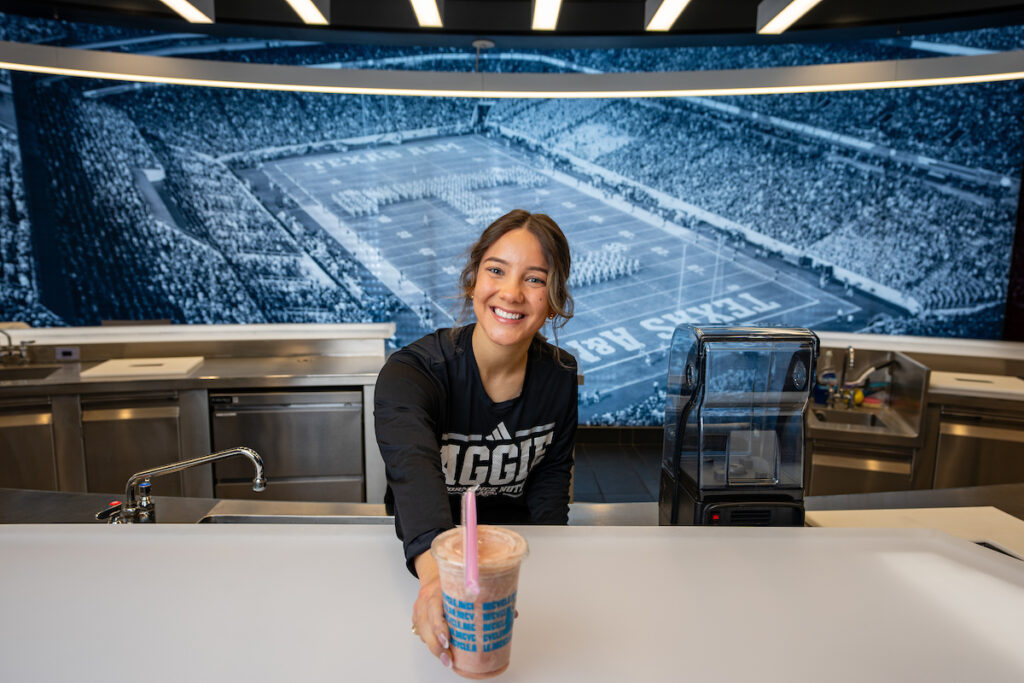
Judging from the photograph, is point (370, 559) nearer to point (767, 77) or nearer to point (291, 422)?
point (767, 77)

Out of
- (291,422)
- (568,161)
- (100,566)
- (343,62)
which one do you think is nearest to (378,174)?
(343,62)

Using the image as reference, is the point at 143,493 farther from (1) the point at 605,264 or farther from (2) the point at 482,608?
(1) the point at 605,264

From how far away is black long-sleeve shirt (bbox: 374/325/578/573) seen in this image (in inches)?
49.1

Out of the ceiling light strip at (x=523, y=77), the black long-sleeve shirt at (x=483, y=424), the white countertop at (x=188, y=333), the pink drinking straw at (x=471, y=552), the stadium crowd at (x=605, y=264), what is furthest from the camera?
the stadium crowd at (x=605, y=264)

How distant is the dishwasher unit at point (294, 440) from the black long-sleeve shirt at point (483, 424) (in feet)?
6.18

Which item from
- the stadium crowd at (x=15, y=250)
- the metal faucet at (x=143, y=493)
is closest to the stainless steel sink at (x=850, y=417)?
A: the metal faucet at (x=143, y=493)

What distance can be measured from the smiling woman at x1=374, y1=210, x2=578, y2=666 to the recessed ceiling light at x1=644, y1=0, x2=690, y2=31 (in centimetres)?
71

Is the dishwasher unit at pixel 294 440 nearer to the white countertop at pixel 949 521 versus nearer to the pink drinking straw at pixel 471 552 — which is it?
the white countertop at pixel 949 521

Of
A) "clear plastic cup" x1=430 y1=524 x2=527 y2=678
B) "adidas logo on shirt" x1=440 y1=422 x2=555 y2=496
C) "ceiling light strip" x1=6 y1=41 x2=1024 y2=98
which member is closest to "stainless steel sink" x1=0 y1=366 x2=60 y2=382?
"ceiling light strip" x1=6 y1=41 x2=1024 y2=98

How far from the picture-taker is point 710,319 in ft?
18.0

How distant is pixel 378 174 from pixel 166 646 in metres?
5.00

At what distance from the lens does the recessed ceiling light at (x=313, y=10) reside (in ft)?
5.17

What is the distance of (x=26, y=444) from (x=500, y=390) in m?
3.04

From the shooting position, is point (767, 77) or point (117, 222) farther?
point (117, 222)
